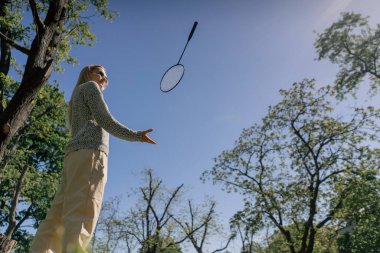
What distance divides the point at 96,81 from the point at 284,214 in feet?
66.8

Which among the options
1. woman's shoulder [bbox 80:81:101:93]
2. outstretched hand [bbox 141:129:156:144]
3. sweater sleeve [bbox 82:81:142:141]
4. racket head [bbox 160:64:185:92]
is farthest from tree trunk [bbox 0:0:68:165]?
outstretched hand [bbox 141:129:156:144]

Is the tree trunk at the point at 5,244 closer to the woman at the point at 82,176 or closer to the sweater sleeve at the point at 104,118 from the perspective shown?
the woman at the point at 82,176

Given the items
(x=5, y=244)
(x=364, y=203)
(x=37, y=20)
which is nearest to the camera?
(x=37, y=20)

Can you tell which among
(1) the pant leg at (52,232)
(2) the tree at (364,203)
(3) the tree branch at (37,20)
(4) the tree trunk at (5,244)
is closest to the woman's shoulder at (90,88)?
(1) the pant leg at (52,232)

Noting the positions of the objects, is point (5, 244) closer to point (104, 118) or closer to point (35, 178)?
point (104, 118)

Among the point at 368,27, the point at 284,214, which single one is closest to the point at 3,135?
the point at 284,214

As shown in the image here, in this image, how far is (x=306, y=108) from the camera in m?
22.3

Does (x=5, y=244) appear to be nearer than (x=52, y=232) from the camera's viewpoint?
No

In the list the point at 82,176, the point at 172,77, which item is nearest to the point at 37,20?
the point at 172,77

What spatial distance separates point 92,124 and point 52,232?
1.06 meters

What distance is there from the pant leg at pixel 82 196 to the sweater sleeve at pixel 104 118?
10.0 inches

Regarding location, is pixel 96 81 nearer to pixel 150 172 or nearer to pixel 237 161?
pixel 237 161

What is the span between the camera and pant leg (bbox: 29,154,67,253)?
271cm

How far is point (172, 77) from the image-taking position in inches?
236
